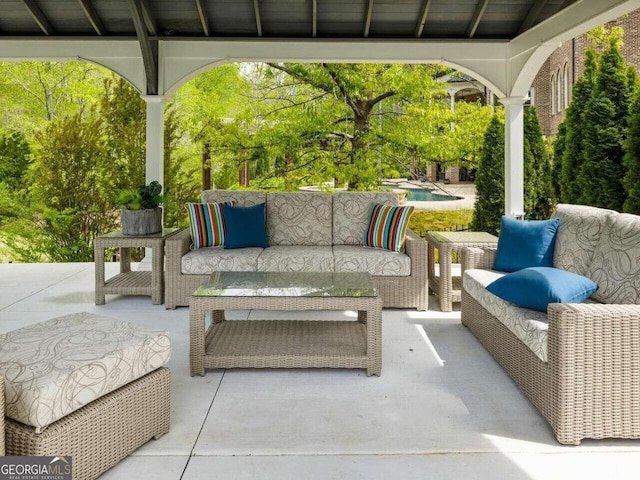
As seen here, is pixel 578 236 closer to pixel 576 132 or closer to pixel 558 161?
pixel 576 132

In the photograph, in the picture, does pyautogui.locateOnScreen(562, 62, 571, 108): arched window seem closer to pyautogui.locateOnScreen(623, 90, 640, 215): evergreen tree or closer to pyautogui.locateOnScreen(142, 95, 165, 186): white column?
pyautogui.locateOnScreen(623, 90, 640, 215): evergreen tree

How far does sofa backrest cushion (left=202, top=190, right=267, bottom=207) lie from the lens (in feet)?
17.9

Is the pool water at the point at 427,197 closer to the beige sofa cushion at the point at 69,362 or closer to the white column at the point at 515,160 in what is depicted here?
the white column at the point at 515,160

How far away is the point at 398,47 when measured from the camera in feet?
20.7

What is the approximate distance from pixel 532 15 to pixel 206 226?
405 cm

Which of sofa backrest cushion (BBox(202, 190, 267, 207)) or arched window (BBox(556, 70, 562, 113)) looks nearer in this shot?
sofa backrest cushion (BBox(202, 190, 267, 207))

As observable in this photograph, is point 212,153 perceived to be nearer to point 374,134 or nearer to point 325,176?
point 325,176

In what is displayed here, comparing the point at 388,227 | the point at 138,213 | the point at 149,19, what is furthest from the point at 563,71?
the point at 138,213

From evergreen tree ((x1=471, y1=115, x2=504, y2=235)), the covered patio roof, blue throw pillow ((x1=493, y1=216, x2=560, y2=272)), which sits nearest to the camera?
blue throw pillow ((x1=493, y1=216, x2=560, y2=272))

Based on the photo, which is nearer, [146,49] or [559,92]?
[146,49]

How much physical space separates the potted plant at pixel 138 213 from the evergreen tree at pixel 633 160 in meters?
5.62

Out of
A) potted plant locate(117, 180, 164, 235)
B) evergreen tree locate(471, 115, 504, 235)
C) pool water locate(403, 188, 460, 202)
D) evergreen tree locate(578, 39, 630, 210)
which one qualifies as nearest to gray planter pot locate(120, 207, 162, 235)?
potted plant locate(117, 180, 164, 235)

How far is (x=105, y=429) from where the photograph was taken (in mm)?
2191

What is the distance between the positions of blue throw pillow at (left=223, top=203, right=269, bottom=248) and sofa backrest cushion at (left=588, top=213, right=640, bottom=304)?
113 inches
